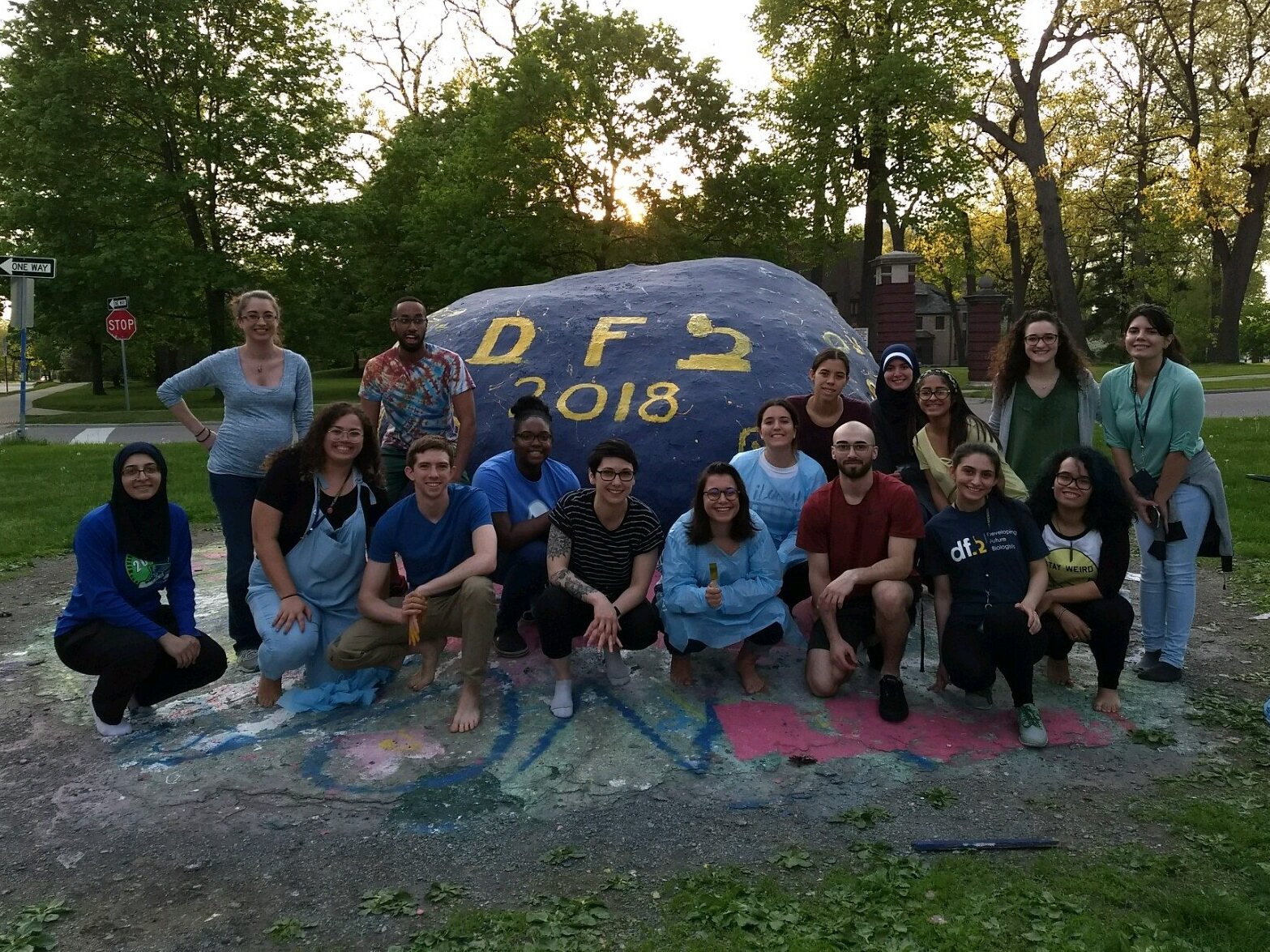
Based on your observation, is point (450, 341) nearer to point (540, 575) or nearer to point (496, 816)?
point (540, 575)

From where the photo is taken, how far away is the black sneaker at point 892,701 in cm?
345

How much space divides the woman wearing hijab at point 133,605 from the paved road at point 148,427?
1046cm

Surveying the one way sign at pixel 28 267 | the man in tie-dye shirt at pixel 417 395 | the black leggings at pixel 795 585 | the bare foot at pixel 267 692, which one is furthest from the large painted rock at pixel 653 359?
the one way sign at pixel 28 267

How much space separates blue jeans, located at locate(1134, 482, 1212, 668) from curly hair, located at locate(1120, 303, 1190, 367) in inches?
21.0

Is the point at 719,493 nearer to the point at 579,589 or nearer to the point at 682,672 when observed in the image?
the point at 579,589

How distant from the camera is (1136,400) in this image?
3.90 meters

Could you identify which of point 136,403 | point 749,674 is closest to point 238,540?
point 749,674

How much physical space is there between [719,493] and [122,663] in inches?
87.2

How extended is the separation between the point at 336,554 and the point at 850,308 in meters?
35.3

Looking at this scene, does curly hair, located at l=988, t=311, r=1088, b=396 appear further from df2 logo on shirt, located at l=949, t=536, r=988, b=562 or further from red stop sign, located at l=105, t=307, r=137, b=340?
red stop sign, located at l=105, t=307, r=137, b=340

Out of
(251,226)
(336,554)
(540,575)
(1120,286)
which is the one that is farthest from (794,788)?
(1120,286)

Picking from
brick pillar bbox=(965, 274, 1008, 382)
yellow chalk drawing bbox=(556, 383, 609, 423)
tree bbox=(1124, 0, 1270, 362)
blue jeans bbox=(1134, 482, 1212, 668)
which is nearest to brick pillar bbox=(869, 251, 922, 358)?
brick pillar bbox=(965, 274, 1008, 382)

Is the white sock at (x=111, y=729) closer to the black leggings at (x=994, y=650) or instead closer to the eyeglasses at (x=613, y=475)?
the eyeglasses at (x=613, y=475)

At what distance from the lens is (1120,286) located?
29.5m
